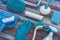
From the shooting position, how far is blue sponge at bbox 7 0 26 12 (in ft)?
3.32

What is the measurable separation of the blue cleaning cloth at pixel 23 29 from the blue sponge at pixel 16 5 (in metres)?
0.13

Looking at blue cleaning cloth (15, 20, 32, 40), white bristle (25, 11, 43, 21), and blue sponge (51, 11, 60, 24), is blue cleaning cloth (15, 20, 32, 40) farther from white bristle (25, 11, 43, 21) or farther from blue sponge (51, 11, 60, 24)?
blue sponge (51, 11, 60, 24)

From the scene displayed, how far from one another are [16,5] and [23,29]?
210 mm

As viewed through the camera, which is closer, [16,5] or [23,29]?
[23,29]

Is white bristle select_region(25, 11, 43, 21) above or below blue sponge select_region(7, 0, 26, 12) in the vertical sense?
below

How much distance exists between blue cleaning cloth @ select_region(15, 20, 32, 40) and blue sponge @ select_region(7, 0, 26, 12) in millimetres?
130

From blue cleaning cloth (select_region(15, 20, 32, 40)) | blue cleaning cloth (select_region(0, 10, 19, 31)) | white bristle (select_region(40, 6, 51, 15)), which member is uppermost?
white bristle (select_region(40, 6, 51, 15))

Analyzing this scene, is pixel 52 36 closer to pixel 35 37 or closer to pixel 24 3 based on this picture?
pixel 35 37

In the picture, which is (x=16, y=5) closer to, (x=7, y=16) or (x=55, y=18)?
(x=7, y=16)

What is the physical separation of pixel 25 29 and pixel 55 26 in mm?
210

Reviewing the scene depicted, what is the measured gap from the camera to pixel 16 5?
1011mm

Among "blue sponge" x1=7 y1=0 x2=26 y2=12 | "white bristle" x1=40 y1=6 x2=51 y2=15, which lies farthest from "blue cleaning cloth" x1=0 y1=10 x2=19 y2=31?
"white bristle" x1=40 y1=6 x2=51 y2=15

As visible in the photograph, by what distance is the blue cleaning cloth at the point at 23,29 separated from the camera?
0.86 meters

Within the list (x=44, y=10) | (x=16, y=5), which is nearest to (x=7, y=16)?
(x=16, y=5)
